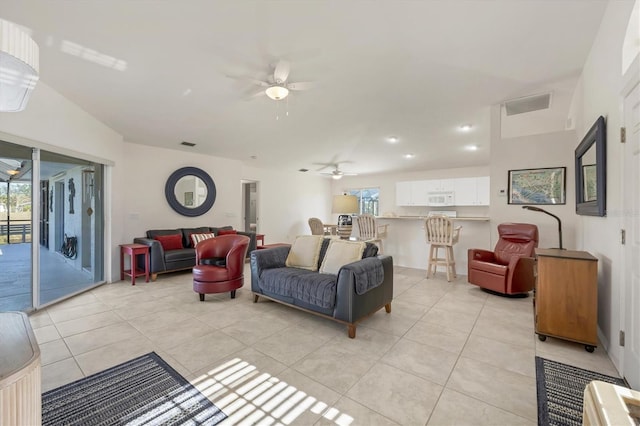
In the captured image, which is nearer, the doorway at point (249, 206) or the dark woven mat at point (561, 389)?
the dark woven mat at point (561, 389)

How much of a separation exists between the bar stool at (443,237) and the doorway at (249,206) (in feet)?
15.9

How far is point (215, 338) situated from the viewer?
8.27ft

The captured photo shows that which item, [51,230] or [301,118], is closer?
[51,230]

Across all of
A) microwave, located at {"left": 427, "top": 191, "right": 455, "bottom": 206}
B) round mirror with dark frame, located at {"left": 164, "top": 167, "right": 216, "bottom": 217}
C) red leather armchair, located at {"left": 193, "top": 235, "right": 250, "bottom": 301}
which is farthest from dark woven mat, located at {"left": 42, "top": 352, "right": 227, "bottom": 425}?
microwave, located at {"left": 427, "top": 191, "right": 455, "bottom": 206}

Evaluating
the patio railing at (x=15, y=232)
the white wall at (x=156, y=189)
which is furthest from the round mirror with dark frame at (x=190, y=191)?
the patio railing at (x=15, y=232)

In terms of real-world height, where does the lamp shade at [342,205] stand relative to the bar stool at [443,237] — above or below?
above

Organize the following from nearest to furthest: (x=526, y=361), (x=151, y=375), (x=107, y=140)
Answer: (x=151, y=375), (x=526, y=361), (x=107, y=140)

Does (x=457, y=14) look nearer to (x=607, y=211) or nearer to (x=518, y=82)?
(x=518, y=82)

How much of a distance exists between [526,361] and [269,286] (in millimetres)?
2480

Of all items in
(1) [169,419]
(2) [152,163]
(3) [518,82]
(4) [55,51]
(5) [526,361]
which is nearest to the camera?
(1) [169,419]

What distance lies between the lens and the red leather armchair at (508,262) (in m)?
3.62

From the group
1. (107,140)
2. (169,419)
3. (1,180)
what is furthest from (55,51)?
(169,419)

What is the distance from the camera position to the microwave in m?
7.25

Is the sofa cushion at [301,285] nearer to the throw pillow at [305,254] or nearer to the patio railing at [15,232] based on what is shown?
the throw pillow at [305,254]
